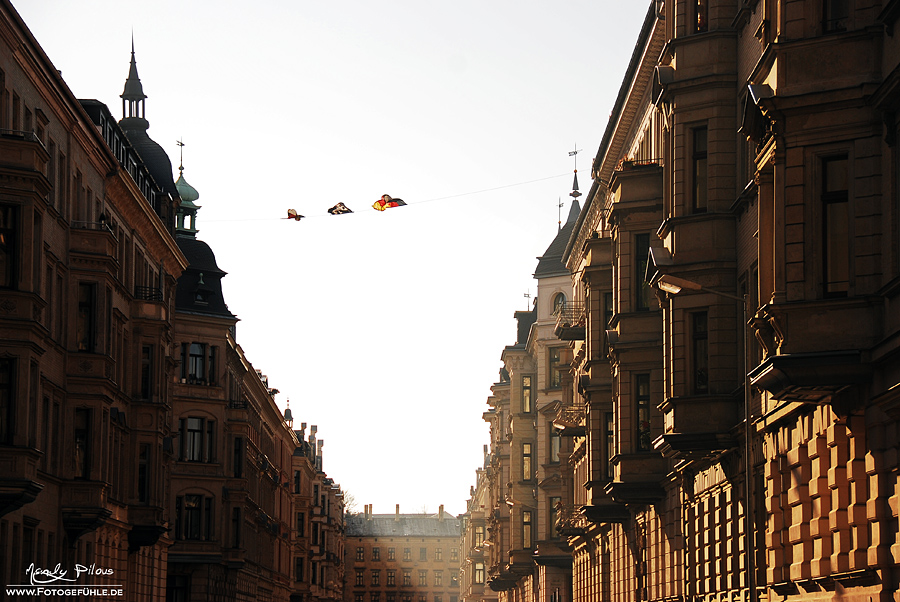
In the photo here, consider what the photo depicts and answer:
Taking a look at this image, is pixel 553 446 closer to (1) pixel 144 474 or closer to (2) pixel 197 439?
(2) pixel 197 439

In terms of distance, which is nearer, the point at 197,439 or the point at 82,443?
the point at 82,443

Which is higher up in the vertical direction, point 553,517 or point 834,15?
point 834,15

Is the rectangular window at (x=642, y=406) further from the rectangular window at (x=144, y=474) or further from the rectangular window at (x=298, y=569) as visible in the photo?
the rectangular window at (x=298, y=569)

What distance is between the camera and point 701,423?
1318 inches

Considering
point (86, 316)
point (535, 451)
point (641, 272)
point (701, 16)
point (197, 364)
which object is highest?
point (701, 16)

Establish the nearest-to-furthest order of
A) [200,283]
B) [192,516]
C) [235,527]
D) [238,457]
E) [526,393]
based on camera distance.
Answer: [192,516] < [200,283] < [235,527] < [238,457] < [526,393]

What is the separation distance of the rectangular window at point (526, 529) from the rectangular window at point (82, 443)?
47.7 m

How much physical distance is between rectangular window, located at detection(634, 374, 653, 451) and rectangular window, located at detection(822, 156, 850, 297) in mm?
19747

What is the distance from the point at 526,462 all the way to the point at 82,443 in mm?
48372

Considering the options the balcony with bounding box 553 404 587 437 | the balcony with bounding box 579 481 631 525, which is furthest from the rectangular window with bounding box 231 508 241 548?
the balcony with bounding box 579 481 631 525

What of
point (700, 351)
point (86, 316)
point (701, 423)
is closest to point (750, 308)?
point (700, 351)

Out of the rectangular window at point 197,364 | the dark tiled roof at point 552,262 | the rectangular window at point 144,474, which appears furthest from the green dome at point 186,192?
the rectangular window at point 144,474

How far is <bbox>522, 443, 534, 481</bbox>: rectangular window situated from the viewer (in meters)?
Answer: 91.1

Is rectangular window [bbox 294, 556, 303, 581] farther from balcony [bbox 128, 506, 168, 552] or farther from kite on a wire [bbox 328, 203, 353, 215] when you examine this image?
kite on a wire [bbox 328, 203, 353, 215]
